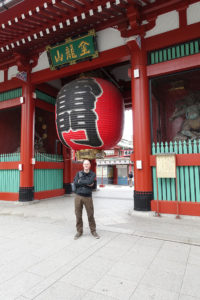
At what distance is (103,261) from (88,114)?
12.6ft

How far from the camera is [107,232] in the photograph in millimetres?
3680

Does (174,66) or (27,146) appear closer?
(174,66)

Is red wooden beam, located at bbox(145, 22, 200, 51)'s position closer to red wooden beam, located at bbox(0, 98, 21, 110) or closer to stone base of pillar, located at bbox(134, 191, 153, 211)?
stone base of pillar, located at bbox(134, 191, 153, 211)

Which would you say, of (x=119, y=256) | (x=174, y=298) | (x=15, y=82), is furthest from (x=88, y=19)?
(x=174, y=298)

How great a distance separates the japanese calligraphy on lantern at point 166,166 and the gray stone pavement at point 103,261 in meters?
1.07

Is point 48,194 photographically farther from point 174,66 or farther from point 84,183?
point 174,66

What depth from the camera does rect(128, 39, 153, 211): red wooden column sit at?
5.11 meters

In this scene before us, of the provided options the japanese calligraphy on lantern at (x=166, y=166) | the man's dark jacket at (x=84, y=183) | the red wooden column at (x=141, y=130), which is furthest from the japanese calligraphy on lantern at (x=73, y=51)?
the man's dark jacket at (x=84, y=183)

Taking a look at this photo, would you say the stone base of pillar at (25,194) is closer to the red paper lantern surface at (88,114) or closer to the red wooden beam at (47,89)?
the red paper lantern surface at (88,114)

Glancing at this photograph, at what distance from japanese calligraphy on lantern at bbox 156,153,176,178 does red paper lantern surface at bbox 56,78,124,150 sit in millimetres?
1651

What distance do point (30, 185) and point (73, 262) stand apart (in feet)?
16.9

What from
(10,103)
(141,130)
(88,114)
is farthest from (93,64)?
(10,103)

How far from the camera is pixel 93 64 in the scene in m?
6.25

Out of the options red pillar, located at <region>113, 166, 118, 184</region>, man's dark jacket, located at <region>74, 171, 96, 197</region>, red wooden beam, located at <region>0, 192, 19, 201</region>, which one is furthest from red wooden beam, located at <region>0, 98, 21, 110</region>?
red pillar, located at <region>113, 166, 118, 184</region>
